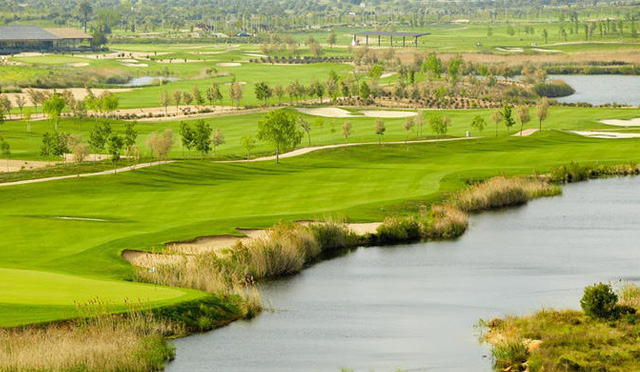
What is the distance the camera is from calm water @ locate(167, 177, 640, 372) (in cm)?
3794

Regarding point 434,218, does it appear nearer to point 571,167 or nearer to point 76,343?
point 571,167

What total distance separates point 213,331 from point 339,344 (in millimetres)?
5069

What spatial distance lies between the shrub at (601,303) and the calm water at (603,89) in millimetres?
107382

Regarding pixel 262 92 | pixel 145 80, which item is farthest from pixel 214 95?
pixel 145 80

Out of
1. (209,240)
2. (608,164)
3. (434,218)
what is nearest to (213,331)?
(209,240)

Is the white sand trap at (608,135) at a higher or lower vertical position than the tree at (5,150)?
lower

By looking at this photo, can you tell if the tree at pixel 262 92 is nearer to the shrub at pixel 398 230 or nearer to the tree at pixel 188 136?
the tree at pixel 188 136

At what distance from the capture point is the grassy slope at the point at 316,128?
317 feet

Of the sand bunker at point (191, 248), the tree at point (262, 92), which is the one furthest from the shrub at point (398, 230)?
the tree at point (262, 92)

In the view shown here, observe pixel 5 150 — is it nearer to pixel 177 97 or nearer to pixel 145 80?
pixel 177 97

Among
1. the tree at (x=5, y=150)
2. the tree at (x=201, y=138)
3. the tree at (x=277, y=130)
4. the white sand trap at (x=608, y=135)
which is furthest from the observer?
the white sand trap at (x=608, y=135)

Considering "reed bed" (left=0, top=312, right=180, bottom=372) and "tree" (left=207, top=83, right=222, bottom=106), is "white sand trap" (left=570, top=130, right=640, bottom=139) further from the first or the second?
"reed bed" (left=0, top=312, right=180, bottom=372)

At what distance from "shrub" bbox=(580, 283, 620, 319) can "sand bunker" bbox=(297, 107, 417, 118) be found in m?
82.4

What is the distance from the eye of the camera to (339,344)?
39344 mm
